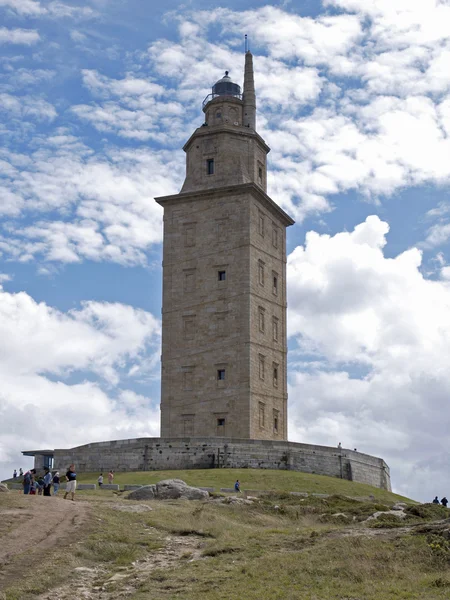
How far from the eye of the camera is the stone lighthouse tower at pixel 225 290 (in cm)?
5550

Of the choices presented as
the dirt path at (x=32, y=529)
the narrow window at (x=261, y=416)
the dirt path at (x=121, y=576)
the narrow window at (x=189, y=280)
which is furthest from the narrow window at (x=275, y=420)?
the dirt path at (x=121, y=576)

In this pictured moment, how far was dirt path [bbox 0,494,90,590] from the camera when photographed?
2133cm

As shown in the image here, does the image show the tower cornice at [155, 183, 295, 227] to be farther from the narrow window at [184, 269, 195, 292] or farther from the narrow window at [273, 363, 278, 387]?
the narrow window at [273, 363, 278, 387]

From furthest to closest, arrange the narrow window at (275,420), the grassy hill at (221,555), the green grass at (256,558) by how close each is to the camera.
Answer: the narrow window at (275,420), the grassy hill at (221,555), the green grass at (256,558)

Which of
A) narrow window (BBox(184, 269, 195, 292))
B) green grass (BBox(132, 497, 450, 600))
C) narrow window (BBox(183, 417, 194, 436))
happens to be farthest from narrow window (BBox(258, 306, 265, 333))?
green grass (BBox(132, 497, 450, 600))

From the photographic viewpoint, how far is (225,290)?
188 feet

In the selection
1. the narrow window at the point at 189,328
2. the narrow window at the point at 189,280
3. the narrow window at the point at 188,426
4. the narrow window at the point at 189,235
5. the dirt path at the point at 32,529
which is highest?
the narrow window at the point at 189,235

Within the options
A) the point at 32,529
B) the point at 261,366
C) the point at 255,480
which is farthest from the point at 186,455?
the point at 32,529

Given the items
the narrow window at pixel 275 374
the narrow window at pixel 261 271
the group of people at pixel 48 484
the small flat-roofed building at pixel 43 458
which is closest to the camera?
the group of people at pixel 48 484

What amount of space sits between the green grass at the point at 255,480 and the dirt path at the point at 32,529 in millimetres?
13272

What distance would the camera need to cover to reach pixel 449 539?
22.4 meters

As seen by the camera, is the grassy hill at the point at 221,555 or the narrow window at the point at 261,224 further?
the narrow window at the point at 261,224

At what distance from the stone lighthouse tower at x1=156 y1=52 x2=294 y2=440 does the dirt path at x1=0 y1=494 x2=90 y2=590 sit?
2461cm

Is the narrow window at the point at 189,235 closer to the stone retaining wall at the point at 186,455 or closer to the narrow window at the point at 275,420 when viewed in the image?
the narrow window at the point at 275,420
